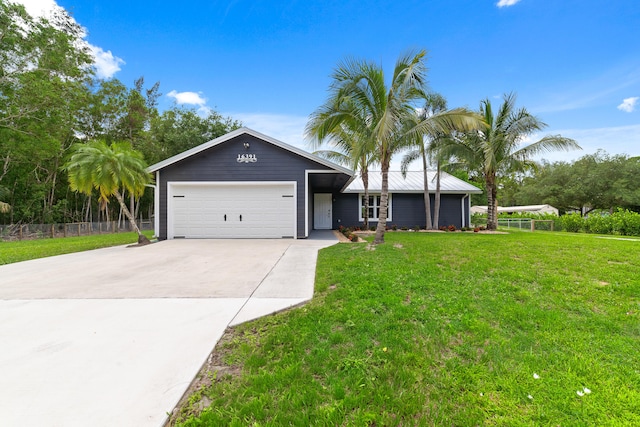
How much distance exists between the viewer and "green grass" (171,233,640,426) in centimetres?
173

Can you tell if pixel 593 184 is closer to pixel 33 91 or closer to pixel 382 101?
pixel 382 101

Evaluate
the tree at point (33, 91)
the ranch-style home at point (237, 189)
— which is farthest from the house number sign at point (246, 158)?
the tree at point (33, 91)

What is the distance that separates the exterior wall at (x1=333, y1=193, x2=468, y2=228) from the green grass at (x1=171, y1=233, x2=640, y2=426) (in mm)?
11390

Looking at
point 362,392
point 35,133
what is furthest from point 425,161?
point 35,133

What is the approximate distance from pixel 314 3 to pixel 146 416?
1264cm

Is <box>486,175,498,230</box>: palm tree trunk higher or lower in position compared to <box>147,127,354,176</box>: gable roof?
lower

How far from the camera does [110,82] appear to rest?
20.2 m

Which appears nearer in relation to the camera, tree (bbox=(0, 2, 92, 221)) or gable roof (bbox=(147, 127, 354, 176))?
gable roof (bbox=(147, 127, 354, 176))

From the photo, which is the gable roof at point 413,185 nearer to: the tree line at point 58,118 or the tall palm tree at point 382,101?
the tall palm tree at point 382,101

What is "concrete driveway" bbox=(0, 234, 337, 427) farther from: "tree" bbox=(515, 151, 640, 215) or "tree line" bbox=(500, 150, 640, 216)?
"tree" bbox=(515, 151, 640, 215)

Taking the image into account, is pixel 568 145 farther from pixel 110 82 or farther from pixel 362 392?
pixel 110 82

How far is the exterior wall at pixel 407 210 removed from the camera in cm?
1580

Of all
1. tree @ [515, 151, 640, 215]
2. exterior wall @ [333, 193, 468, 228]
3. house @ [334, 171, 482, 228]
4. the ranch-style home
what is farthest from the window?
tree @ [515, 151, 640, 215]

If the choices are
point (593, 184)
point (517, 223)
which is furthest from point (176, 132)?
point (593, 184)
